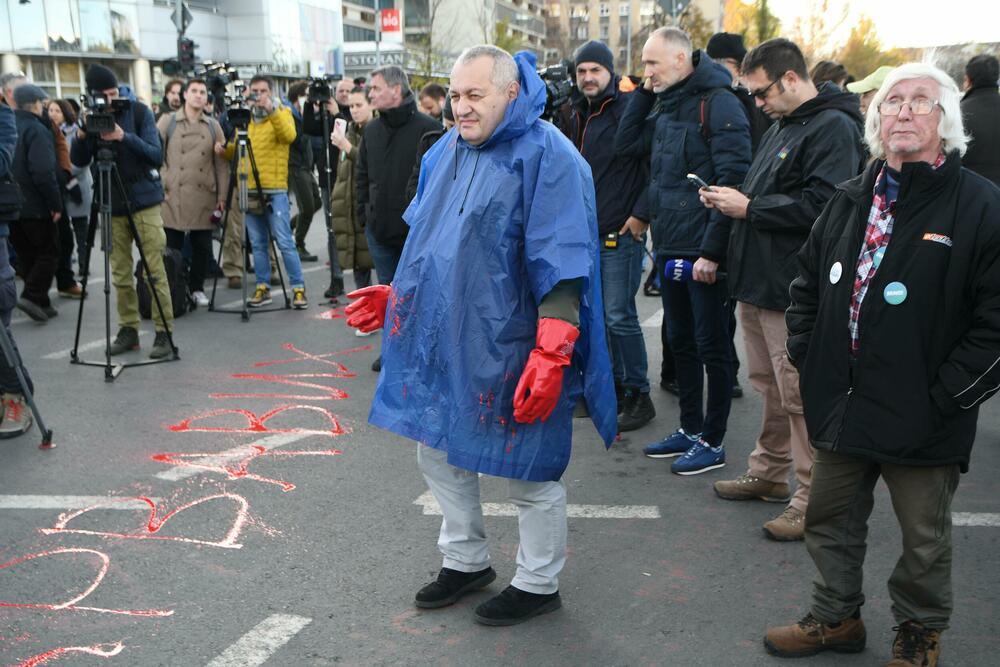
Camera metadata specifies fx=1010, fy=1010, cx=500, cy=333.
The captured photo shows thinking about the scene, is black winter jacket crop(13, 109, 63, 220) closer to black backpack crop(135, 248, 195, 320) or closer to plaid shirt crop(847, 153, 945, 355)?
black backpack crop(135, 248, 195, 320)

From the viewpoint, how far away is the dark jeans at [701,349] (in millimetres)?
4730

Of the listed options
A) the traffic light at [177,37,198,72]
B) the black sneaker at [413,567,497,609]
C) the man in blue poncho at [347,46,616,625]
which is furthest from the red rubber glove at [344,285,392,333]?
the traffic light at [177,37,198,72]

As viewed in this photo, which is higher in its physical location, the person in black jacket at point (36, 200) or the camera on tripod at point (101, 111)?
the camera on tripod at point (101, 111)

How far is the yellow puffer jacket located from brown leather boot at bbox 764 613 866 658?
22.3ft

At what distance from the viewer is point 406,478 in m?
4.83

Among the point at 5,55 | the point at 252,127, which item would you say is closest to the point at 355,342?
the point at 252,127

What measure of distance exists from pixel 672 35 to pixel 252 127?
203 inches

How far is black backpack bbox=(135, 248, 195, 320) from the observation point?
820cm

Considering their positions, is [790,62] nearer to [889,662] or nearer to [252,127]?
[889,662]

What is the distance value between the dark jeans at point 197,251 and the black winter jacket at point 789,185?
615 cm

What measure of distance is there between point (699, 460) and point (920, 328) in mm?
2157

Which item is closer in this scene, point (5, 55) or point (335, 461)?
point (335, 461)

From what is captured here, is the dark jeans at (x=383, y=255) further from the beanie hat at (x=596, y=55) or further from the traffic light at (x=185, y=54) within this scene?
the traffic light at (x=185, y=54)

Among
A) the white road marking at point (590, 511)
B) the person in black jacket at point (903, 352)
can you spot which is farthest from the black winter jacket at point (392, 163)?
the person in black jacket at point (903, 352)
